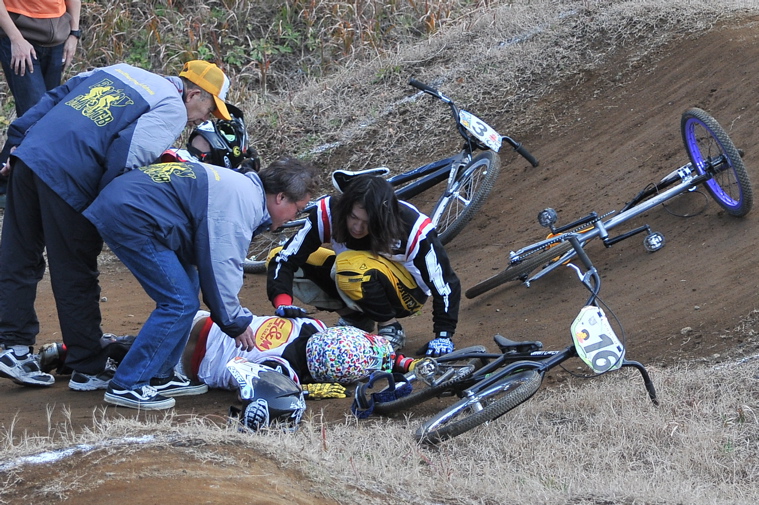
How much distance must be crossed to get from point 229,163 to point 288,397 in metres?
2.68

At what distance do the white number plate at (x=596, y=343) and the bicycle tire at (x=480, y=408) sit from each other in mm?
297

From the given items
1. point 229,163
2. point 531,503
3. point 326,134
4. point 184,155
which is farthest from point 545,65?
point 531,503

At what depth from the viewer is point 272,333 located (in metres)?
5.16

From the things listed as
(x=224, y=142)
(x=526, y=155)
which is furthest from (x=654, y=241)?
(x=224, y=142)

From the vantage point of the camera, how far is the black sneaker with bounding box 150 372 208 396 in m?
4.95

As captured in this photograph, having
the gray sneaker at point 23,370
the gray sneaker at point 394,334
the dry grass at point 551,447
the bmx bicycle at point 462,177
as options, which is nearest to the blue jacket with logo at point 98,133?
the gray sneaker at point 23,370

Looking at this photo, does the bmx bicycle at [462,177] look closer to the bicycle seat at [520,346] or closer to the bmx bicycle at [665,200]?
the bmx bicycle at [665,200]

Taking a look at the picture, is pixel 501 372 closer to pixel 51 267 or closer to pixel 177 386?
pixel 177 386

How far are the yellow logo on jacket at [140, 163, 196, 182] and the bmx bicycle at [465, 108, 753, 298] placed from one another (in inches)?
111

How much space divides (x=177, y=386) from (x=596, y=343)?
93.5 inches

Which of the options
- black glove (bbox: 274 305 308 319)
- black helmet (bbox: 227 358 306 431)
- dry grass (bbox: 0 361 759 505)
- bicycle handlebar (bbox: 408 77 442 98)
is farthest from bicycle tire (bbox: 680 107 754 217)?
black helmet (bbox: 227 358 306 431)

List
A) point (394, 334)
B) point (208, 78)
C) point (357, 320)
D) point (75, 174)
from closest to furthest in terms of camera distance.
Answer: point (75, 174)
point (208, 78)
point (394, 334)
point (357, 320)

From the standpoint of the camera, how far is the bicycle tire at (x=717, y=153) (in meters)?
6.34

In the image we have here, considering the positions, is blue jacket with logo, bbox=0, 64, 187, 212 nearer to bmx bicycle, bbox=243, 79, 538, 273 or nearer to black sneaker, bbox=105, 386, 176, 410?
black sneaker, bbox=105, 386, 176, 410
